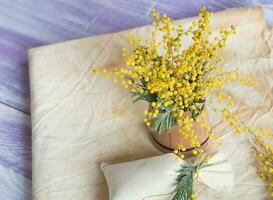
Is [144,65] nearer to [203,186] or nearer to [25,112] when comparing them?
[203,186]

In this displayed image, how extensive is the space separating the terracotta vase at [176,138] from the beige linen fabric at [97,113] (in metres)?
0.03

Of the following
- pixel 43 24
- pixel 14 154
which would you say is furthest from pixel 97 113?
pixel 43 24

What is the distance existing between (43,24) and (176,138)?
71 centimetres

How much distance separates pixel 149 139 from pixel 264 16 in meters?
0.54

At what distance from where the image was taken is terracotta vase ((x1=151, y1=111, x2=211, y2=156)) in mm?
1029

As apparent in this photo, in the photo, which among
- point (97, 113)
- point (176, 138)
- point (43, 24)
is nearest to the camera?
point (176, 138)

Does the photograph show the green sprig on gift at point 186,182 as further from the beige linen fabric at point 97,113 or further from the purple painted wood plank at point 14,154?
the purple painted wood plank at point 14,154

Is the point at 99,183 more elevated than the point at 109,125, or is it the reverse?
the point at 109,125

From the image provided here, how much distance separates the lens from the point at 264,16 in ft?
4.39

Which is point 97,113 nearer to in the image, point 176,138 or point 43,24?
point 176,138

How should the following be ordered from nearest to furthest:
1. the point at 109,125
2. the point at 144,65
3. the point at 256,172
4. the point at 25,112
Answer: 1. the point at 144,65
2. the point at 256,172
3. the point at 109,125
4. the point at 25,112

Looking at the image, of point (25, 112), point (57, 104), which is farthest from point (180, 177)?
point (25, 112)

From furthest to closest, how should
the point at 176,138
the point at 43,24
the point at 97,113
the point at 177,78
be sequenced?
the point at 43,24 → the point at 97,113 → the point at 176,138 → the point at 177,78

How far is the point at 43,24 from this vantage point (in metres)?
1.51
